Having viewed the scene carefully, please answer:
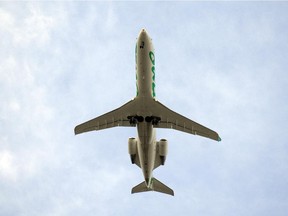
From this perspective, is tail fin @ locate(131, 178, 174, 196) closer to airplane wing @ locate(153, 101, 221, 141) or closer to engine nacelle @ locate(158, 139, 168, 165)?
engine nacelle @ locate(158, 139, 168, 165)

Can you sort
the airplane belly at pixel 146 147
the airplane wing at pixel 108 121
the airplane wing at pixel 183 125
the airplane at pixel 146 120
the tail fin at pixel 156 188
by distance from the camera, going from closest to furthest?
the airplane at pixel 146 120
the airplane belly at pixel 146 147
the airplane wing at pixel 108 121
the airplane wing at pixel 183 125
the tail fin at pixel 156 188

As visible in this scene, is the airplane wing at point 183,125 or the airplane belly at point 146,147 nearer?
the airplane belly at point 146,147

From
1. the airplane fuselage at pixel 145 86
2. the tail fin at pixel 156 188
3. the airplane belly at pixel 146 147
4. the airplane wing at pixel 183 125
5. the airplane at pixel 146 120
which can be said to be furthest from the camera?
the tail fin at pixel 156 188

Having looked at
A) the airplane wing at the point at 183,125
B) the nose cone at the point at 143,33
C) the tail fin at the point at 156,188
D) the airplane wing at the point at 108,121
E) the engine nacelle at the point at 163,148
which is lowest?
the tail fin at the point at 156,188

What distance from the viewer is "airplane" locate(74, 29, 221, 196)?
45375mm

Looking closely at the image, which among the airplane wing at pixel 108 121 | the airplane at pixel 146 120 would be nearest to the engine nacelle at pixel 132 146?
the airplane at pixel 146 120

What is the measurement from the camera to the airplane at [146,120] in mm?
45375

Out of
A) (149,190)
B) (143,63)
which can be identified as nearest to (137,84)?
(143,63)

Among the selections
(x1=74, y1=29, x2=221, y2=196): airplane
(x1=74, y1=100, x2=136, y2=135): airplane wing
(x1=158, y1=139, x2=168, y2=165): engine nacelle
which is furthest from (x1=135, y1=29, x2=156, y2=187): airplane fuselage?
(x1=74, y1=100, x2=136, y2=135): airplane wing

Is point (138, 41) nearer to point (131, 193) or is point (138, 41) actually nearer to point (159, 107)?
point (159, 107)

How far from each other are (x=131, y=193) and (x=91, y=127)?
41.3ft

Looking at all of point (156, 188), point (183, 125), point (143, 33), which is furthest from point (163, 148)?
point (143, 33)

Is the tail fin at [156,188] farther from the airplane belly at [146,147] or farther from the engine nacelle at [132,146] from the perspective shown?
the engine nacelle at [132,146]

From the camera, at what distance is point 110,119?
49.9m
